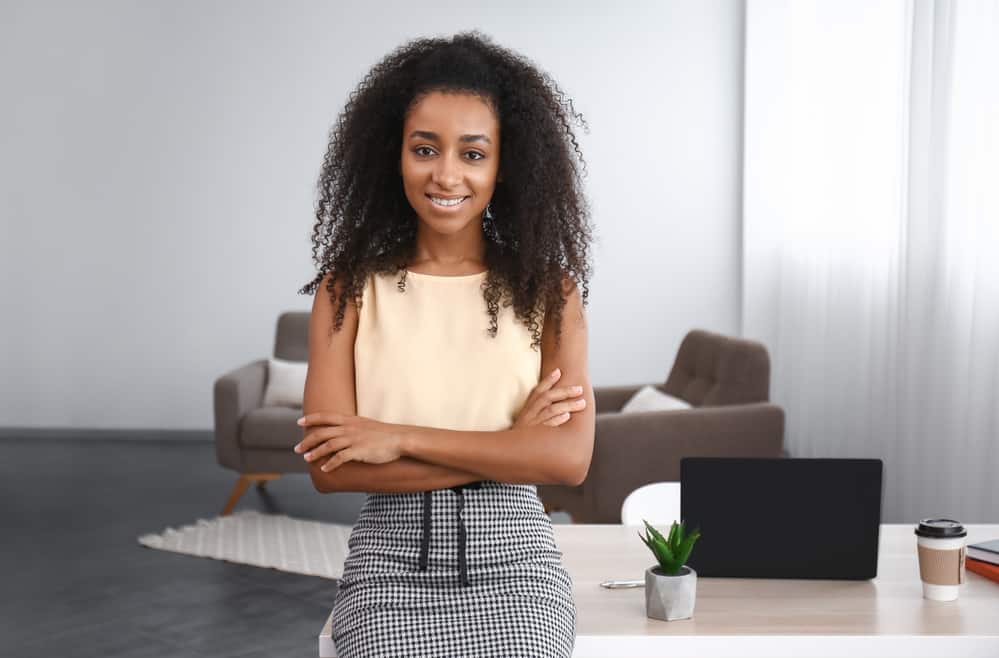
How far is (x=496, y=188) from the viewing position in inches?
72.8

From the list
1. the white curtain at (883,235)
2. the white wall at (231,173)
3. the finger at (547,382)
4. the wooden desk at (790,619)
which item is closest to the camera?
the wooden desk at (790,619)

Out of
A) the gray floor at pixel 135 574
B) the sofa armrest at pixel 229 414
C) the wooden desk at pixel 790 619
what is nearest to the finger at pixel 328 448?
the wooden desk at pixel 790 619

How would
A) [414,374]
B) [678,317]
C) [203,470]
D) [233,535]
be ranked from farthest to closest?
[678,317]
[203,470]
[233,535]
[414,374]

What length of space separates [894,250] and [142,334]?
4.88 m

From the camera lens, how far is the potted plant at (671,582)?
5.57ft

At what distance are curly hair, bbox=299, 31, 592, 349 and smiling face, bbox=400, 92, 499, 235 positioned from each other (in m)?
0.03

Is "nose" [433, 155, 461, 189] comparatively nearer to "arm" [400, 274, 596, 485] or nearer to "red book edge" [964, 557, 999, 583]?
"arm" [400, 274, 596, 485]

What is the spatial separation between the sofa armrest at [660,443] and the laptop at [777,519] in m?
2.27

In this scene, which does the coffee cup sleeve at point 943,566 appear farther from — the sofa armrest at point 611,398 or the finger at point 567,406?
the sofa armrest at point 611,398

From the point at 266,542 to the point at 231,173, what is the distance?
3.27 m

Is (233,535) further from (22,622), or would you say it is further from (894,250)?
(894,250)

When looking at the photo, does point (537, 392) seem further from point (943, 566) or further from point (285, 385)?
point (285, 385)

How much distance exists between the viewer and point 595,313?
24.0 ft

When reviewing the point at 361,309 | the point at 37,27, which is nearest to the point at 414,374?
the point at 361,309
